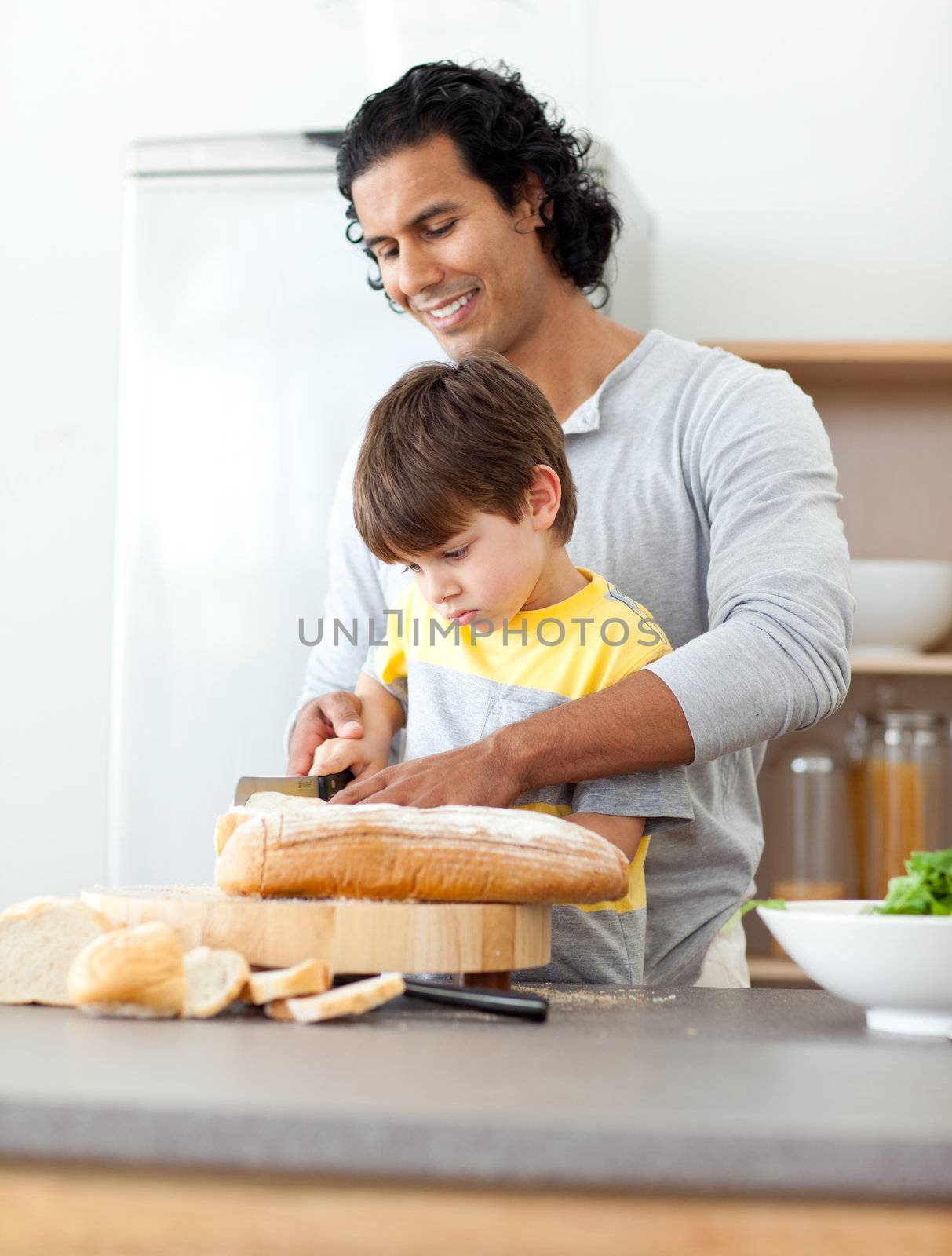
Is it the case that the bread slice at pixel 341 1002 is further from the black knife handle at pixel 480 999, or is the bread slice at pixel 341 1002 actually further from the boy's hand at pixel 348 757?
the boy's hand at pixel 348 757

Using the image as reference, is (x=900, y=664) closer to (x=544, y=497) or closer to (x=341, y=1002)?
(x=544, y=497)

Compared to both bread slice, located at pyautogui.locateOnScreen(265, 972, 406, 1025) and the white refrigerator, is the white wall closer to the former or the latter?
the white refrigerator

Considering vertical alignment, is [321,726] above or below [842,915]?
above

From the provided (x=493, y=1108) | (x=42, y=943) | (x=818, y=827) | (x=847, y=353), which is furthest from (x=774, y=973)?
(x=493, y=1108)

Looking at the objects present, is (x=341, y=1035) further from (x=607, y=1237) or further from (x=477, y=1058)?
(x=607, y=1237)

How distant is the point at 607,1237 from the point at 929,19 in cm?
242

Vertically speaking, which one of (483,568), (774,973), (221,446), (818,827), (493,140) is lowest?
(774,973)

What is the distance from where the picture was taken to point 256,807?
3.58 ft

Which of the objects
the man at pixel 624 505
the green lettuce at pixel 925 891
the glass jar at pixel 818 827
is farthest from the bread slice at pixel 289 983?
the glass jar at pixel 818 827

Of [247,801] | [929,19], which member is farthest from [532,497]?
[929,19]

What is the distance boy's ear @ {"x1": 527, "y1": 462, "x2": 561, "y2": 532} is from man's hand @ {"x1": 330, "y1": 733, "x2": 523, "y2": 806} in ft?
0.80

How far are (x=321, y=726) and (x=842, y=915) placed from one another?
632 mm

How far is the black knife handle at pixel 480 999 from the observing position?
2.66 feet

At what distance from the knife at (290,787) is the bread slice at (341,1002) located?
342mm
